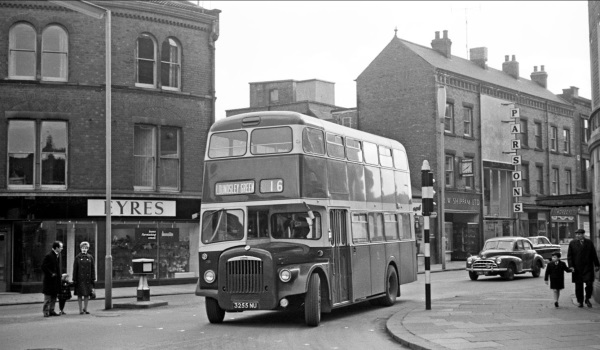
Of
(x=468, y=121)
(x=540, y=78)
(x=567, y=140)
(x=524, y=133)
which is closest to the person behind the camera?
(x=468, y=121)

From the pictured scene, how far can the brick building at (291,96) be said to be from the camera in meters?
60.5

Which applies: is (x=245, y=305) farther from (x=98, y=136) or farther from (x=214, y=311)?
(x=98, y=136)

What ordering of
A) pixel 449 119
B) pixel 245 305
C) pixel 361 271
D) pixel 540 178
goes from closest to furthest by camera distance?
1. pixel 245 305
2. pixel 361 271
3. pixel 449 119
4. pixel 540 178

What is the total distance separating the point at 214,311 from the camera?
Answer: 53.4 feet

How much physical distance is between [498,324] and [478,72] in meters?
39.7

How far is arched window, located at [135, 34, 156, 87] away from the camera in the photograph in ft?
100

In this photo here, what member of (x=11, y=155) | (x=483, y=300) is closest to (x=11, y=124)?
(x=11, y=155)

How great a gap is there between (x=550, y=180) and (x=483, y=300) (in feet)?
130

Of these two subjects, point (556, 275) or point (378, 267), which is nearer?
point (556, 275)

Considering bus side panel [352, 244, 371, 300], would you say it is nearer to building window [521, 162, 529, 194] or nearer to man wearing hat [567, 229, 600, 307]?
man wearing hat [567, 229, 600, 307]

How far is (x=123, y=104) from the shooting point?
1179 inches

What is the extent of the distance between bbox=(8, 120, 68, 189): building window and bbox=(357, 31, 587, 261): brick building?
2251 centimetres

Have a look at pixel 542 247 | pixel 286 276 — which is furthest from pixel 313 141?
pixel 542 247

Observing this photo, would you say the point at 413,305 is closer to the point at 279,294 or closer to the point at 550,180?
the point at 279,294
